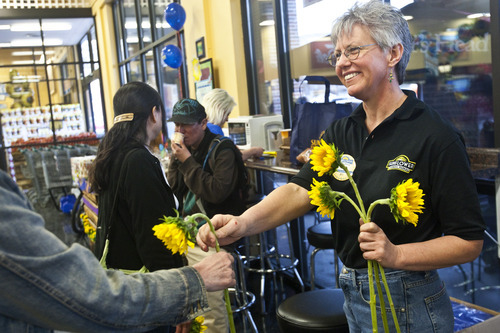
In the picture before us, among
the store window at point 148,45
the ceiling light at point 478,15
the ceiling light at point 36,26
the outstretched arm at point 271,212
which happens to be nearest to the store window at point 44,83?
the ceiling light at point 36,26

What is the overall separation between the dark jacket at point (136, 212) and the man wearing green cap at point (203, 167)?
0.88m

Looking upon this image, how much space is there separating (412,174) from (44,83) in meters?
12.0

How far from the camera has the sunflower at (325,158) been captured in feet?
3.31

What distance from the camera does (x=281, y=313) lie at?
1.96m

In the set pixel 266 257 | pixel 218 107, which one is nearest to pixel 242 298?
pixel 266 257

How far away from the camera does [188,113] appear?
3070 mm

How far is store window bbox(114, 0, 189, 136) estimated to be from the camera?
7.33m

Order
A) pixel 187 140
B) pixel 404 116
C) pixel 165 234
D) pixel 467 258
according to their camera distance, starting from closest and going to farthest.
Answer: pixel 165 234
pixel 467 258
pixel 404 116
pixel 187 140

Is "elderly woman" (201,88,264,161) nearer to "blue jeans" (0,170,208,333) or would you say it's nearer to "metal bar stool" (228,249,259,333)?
"metal bar stool" (228,249,259,333)

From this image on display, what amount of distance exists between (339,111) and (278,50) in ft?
5.05

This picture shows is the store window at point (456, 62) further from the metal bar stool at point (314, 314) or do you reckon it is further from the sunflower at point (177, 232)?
the sunflower at point (177, 232)

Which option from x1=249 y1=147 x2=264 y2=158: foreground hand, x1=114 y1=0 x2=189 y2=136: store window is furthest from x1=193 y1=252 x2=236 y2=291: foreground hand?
x1=114 y1=0 x2=189 y2=136: store window

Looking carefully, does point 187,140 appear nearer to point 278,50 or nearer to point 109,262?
point 109,262

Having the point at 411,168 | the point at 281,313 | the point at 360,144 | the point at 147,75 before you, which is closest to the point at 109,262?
the point at 281,313
